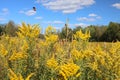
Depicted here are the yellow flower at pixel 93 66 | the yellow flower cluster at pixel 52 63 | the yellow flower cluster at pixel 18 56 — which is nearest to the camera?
the yellow flower cluster at pixel 52 63

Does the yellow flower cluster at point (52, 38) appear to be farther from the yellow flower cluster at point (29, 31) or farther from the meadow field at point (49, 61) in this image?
the yellow flower cluster at point (29, 31)

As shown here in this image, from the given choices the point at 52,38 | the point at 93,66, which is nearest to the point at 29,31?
the point at 52,38

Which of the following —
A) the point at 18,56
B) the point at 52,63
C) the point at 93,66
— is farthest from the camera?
the point at 93,66

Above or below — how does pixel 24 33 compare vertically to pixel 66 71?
above

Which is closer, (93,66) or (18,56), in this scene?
(18,56)

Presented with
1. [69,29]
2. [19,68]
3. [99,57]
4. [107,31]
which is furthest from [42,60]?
[107,31]

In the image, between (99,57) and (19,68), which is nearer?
(19,68)

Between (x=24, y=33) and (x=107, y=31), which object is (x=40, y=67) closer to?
(x=24, y=33)

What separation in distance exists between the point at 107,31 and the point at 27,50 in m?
44.4

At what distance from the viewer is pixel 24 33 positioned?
18.1ft

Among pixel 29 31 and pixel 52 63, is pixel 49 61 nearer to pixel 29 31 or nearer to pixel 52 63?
pixel 52 63

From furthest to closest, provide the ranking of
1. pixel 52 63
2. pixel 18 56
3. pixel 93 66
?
pixel 93 66
pixel 18 56
pixel 52 63

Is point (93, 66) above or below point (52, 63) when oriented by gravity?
below

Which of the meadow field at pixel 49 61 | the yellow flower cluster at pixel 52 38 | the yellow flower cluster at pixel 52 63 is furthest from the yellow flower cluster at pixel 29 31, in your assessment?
the yellow flower cluster at pixel 52 63
